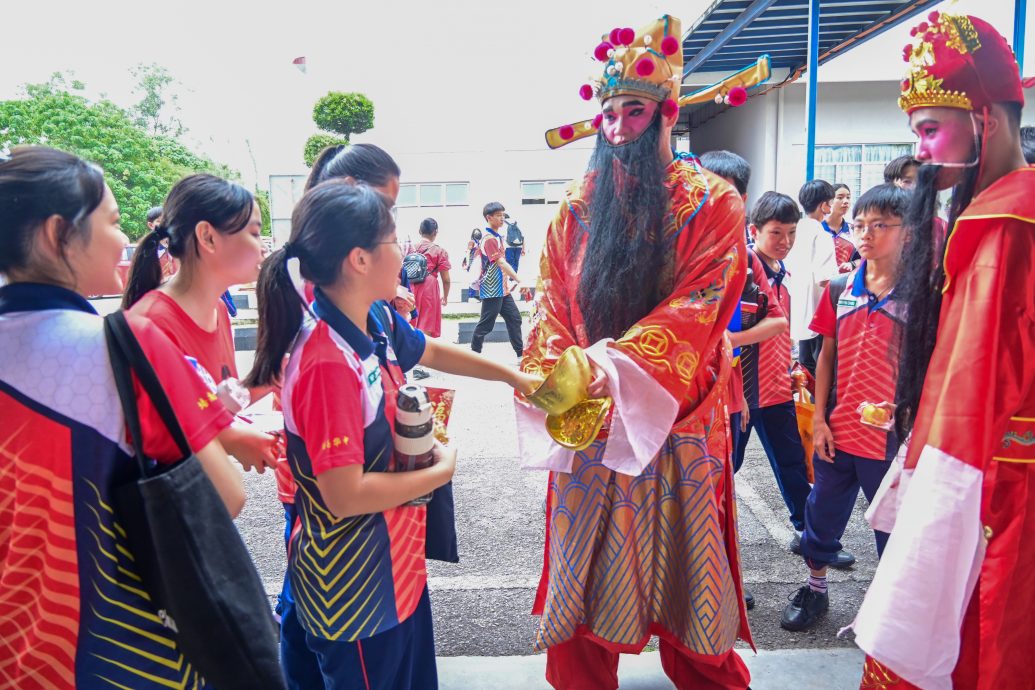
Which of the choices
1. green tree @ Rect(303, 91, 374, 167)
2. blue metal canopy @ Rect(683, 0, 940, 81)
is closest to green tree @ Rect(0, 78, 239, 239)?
green tree @ Rect(303, 91, 374, 167)

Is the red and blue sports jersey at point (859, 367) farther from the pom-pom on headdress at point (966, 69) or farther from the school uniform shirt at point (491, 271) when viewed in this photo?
the school uniform shirt at point (491, 271)

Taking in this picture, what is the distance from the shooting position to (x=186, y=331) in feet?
6.59

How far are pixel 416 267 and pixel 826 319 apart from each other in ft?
17.5

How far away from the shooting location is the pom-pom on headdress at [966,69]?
1593 millimetres

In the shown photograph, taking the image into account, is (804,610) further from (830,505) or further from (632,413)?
(632,413)

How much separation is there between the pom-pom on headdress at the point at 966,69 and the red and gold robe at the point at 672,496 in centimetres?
60

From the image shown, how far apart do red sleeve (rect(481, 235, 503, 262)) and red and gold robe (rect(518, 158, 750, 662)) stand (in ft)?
20.7

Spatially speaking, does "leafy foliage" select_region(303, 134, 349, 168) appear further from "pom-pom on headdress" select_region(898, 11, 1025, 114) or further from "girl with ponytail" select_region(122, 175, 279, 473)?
"pom-pom on headdress" select_region(898, 11, 1025, 114)

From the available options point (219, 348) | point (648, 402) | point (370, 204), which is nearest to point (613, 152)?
point (648, 402)

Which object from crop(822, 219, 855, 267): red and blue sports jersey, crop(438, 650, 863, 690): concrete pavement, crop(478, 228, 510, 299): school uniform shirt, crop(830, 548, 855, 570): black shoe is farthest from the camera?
crop(478, 228, 510, 299): school uniform shirt

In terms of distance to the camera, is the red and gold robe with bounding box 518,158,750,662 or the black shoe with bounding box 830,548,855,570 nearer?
the red and gold robe with bounding box 518,158,750,662

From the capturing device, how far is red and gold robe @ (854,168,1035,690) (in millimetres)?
1412

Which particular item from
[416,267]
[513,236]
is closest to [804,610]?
[416,267]

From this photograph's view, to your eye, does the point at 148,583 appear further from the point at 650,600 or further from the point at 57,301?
the point at 650,600
